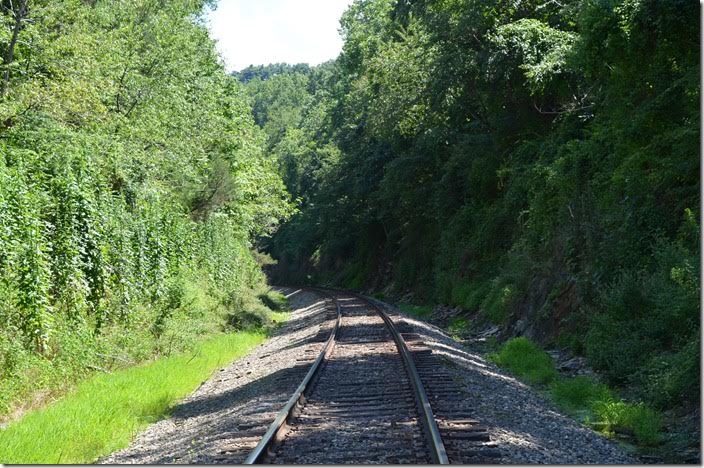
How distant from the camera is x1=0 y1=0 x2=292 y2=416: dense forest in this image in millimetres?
12797

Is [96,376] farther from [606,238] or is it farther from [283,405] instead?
[606,238]

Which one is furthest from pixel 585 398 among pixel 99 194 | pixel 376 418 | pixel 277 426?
pixel 99 194

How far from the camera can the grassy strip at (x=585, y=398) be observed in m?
9.34

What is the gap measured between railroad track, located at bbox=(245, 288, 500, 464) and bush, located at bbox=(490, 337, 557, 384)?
151 centimetres

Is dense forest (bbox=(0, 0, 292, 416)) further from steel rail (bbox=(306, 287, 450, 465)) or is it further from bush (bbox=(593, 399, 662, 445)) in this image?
bush (bbox=(593, 399, 662, 445))

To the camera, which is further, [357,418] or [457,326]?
[457,326]

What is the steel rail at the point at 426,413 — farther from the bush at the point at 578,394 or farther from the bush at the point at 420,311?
the bush at the point at 420,311

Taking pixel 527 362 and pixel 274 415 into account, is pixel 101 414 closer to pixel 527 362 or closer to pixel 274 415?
pixel 274 415

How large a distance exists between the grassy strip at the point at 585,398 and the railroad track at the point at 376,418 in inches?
62.4

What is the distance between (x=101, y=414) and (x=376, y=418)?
410 centimetres

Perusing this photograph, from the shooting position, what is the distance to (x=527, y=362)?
14.5 meters

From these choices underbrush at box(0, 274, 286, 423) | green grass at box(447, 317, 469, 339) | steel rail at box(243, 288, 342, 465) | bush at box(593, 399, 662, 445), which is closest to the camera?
steel rail at box(243, 288, 342, 465)

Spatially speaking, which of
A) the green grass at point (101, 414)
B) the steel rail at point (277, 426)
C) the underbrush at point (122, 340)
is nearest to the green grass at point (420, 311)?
the underbrush at point (122, 340)

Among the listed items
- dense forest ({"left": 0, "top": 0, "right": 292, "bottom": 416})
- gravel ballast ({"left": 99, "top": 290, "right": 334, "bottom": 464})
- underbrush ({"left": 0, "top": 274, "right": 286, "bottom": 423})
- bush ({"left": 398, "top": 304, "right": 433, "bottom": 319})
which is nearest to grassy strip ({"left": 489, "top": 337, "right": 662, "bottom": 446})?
gravel ballast ({"left": 99, "top": 290, "right": 334, "bottom": 464})
